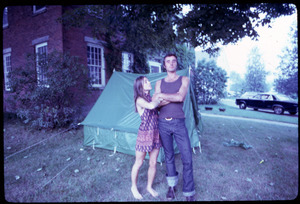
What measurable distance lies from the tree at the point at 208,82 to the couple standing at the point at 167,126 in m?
14.1

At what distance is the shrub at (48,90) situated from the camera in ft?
16.7

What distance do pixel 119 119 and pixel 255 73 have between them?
2841 centimetres

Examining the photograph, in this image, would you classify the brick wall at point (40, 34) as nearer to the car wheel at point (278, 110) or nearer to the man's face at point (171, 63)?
the man's face at point (171, 63)

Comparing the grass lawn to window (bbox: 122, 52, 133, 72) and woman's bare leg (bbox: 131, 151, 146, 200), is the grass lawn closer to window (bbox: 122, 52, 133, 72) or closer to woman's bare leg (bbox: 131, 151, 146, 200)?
woman's bare leg (bbox: 131, 151, 146, 200)

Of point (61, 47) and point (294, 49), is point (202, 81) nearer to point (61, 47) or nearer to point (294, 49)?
point (294, 49)

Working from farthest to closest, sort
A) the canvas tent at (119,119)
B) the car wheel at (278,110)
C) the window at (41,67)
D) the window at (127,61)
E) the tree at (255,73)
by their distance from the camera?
the tree at (255,73) < the car wheel at (278,110) < the window at (127,61) < the window at (41,67) < the canvas tent at (119,119)

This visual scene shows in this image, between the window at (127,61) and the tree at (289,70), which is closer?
the window at (127,61)

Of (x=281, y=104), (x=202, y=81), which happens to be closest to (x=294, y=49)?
(x=281, y=104)

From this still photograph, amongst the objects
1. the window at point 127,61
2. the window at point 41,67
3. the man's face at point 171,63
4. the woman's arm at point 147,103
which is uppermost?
the window at point 127,61

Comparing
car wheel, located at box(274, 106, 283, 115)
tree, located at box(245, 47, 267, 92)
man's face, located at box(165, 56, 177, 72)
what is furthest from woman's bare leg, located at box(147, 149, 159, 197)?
tree, located at box(245, 47, 267, 92)

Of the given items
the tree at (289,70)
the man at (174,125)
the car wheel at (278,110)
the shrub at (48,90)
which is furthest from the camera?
the tree at (289,70)

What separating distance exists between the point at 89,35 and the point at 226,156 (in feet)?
23.8

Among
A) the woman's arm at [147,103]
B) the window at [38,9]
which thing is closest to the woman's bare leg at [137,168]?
the woman's arm at [147,103]

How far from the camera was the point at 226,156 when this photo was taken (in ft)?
13.0
